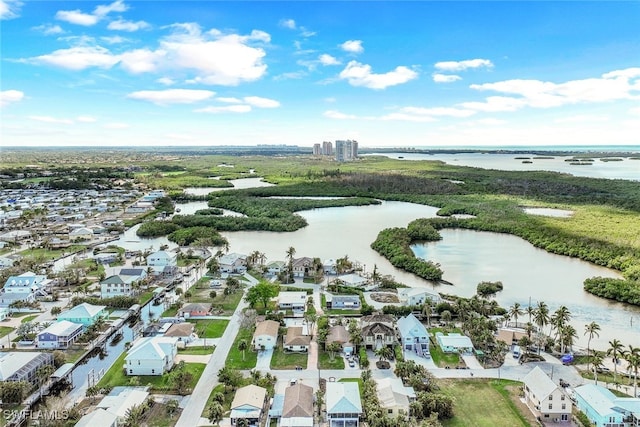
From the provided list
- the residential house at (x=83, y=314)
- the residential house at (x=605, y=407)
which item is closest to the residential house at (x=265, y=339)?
the residential house at (x=83, y=314)

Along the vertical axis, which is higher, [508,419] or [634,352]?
[634,352]

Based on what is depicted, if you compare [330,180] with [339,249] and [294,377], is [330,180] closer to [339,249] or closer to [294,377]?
[339,249]

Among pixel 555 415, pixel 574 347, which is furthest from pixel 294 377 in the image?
pixel 574 347

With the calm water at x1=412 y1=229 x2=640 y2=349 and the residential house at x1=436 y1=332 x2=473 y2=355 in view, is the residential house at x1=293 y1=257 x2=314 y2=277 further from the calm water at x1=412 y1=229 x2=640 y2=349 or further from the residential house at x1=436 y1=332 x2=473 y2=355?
the residential house at x1=436 y1=332 x2=473 y2=355

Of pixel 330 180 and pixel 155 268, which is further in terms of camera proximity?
pixel 330 180

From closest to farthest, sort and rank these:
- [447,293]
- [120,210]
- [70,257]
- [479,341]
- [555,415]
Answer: [555,415] → [479,341] → [447,293] → [70,257] → [120,210]
